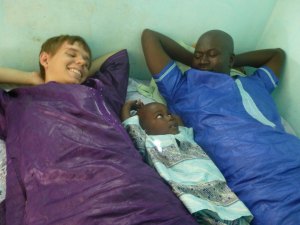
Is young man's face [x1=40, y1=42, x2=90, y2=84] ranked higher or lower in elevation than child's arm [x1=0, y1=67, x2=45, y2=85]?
higher

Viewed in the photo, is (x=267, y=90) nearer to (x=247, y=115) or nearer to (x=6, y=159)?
(x=247, y=115)

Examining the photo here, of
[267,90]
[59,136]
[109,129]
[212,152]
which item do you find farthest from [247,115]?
[59,136]

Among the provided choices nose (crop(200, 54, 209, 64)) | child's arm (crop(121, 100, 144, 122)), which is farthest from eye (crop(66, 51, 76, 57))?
nose (crop(200, 54, 209, 64))

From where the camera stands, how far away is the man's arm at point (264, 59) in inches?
68.7

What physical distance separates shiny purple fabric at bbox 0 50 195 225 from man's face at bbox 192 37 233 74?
571 millimetres

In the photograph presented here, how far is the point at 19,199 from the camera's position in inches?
37.1

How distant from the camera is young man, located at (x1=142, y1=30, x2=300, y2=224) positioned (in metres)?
1.17

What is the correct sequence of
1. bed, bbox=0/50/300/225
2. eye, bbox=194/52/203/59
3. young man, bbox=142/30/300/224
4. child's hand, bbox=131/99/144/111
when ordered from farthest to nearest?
eye, bbox=194/52/203/59 < child's hand, bbox=131/99/144/111 < young man, bbox=142/30/300/224 < bed, bbox=0/50/300/225

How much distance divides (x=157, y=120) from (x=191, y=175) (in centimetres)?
31

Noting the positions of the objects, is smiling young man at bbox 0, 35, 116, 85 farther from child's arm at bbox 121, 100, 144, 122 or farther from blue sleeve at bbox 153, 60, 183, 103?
blue sleeve at bbox 153, 60, 183, 103

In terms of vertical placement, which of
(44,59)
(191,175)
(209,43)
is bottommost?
(191,175)

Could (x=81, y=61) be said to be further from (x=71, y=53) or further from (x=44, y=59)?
(x=44, y=59)

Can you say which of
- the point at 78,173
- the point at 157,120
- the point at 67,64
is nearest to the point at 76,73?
the point at 67,64

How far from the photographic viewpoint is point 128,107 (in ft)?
4.61
